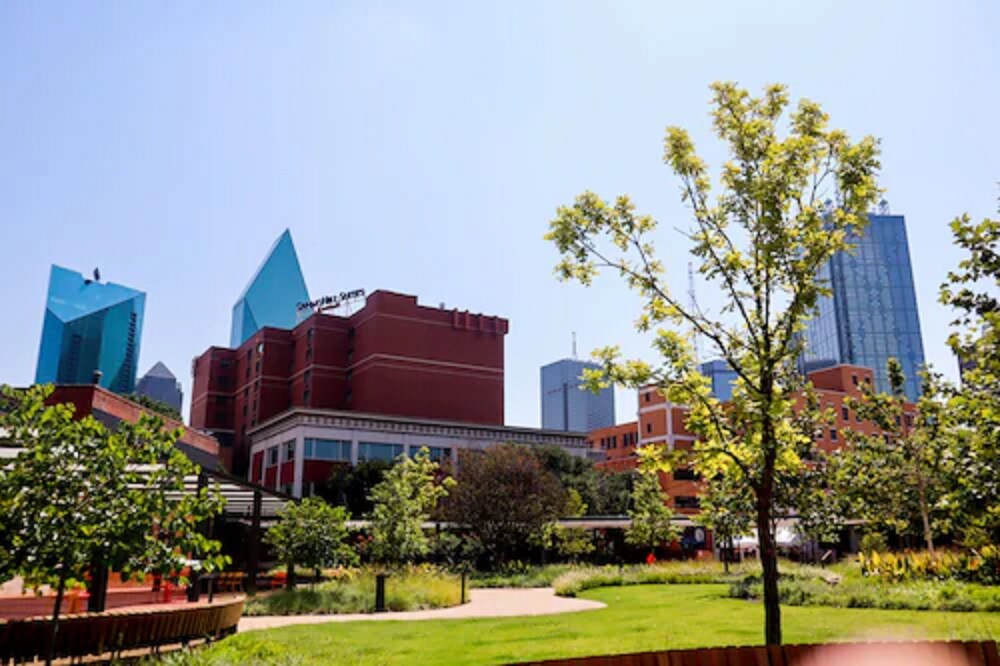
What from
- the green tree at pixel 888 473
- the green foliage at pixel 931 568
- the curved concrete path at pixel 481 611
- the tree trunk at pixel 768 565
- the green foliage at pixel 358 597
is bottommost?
the curved concrete path at pixel 481 611

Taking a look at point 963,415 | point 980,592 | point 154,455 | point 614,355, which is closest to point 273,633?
point 154,455

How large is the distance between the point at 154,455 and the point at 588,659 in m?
4.84

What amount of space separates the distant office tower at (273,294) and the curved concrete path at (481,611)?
130893mm

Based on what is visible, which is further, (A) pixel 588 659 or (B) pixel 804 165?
(B) pixel 804 165

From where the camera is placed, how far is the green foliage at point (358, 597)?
19.3 meters

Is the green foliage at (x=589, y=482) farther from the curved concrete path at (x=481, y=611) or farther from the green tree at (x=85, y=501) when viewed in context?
the green tree at (x=85, y=501)

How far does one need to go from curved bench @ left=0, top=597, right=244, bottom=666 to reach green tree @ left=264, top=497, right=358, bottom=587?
1021 cm

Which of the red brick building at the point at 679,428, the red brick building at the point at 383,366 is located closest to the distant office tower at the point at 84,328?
the red brick building at the point at 383,366

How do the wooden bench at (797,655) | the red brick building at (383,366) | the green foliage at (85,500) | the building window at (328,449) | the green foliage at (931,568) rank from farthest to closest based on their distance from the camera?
the red brick building at (383,366) < the building window at (328,449) < the green foliage at (931,568) < the green foliage at (85,500) < the wooden bench at (797,655)

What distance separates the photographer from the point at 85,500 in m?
7.39

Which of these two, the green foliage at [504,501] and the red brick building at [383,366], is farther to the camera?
the red brick building at [383,366]

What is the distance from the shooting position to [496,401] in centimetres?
7231

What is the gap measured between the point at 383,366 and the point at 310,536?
153 feet

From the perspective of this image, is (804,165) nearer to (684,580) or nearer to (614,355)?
(614,355)
